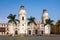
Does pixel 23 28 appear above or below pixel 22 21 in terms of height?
below

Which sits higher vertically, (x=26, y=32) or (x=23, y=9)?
(x=23, y=9)

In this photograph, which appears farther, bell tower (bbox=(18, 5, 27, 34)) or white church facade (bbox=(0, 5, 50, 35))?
bell tower (bbox=(18, 5, 27, 34))

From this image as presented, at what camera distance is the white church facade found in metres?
97.8

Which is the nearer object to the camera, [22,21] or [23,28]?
[23,28]

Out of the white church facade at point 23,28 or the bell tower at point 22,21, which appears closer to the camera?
the white church facade at point 23,28

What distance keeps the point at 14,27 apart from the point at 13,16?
8.38 metres

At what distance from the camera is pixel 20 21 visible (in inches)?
3871

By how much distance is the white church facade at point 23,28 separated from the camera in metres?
97.8

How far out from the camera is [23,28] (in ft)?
322

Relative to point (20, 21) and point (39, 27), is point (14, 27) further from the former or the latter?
point (39, 27)

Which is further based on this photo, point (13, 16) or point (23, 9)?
point (23, 9)

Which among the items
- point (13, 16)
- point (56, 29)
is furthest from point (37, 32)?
point (13, 16)

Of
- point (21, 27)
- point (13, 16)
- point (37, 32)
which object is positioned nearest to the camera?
point (13, 16)

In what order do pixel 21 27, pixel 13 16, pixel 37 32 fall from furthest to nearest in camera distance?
1. pixel 37 32
2. pixel 21 27
3. pixel 13 16
